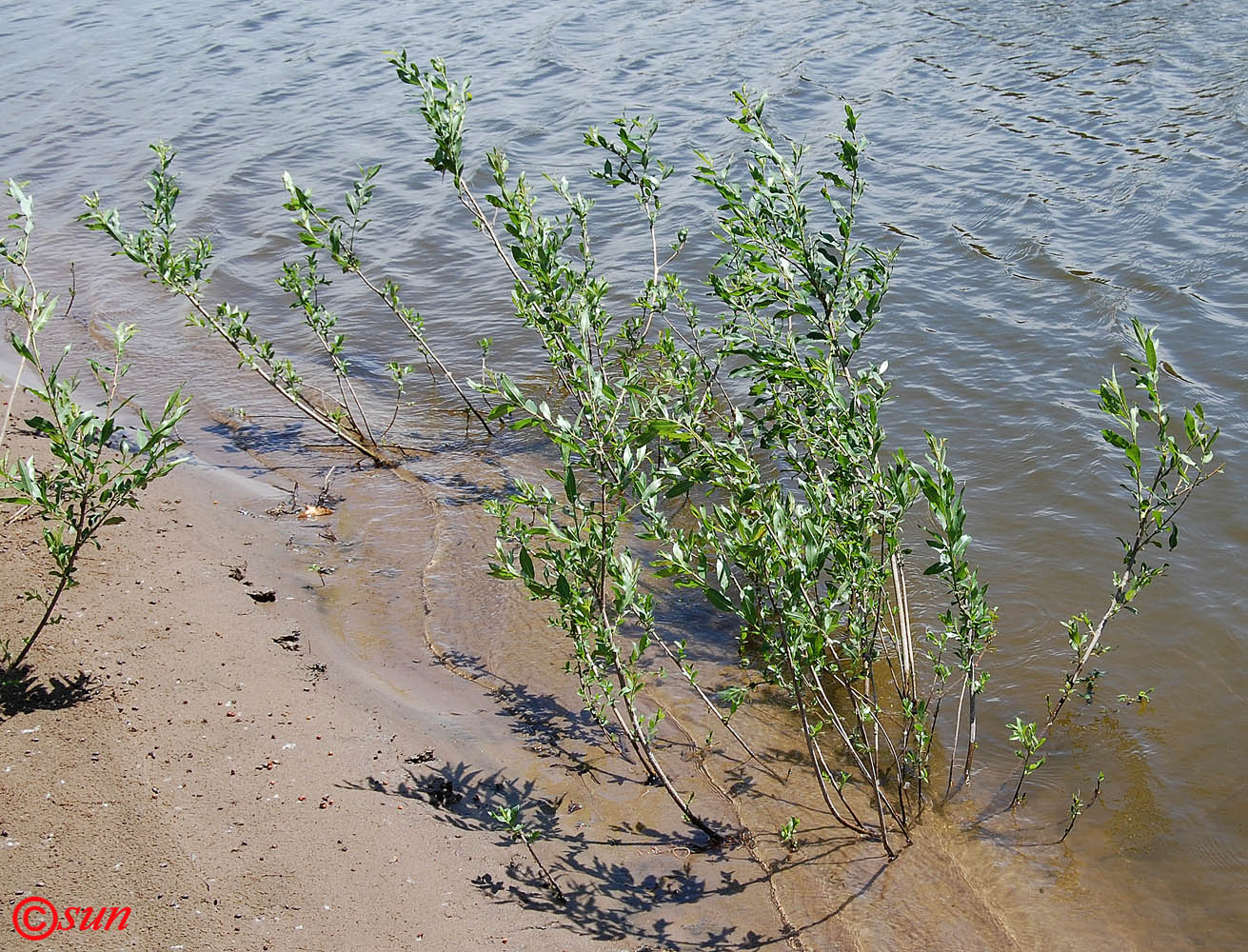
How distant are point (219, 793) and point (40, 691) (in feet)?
3.68

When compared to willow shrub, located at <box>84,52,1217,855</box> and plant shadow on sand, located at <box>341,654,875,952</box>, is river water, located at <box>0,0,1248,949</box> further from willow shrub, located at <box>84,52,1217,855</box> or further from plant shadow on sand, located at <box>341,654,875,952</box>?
willow shrub, located at <box>84,52,1217,855</box>

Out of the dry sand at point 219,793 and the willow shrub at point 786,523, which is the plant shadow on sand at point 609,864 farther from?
the willow shrub at point 786,523

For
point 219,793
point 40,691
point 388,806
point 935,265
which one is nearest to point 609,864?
point 388,806

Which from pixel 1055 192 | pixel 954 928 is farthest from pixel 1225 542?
pixel 1055 192

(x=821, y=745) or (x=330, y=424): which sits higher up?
(x=330, y=424)

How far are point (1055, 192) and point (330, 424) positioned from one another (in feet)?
27.7

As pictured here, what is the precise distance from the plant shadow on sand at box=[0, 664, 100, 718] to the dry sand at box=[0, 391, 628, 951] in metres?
0.01

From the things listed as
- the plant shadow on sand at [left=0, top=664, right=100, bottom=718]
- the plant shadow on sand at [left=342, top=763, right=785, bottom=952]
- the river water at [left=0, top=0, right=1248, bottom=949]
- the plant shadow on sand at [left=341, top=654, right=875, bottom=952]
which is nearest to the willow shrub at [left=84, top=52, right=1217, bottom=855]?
the plant shadow on sand at [left=341, top=654, right=875, bottom=952]

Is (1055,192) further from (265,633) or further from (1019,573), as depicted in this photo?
(265,633)

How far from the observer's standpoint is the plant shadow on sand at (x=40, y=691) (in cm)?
487

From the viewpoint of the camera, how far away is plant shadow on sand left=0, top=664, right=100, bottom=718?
4.87m

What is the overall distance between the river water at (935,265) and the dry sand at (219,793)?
0.84 metres

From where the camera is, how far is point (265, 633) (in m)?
6.00

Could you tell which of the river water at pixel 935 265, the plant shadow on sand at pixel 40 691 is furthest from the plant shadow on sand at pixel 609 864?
the plant shadow on sand at pixel 40 691
